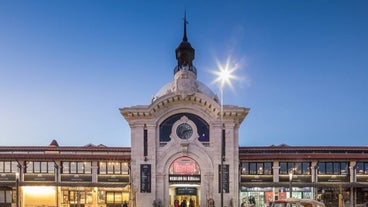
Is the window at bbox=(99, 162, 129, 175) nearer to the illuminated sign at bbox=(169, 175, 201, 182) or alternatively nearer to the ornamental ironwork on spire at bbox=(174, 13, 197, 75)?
the illuminated sign at bbox=(169, 175, 201, 182)

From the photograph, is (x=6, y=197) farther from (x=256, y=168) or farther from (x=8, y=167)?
(x=256, y=168)

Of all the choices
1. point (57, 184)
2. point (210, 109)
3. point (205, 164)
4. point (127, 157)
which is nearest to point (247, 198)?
point (205, 164)

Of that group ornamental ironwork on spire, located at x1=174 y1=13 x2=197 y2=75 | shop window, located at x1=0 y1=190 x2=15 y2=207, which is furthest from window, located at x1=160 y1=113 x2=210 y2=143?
shop window, located at x1=0 y1=190 x2=15 y2=207

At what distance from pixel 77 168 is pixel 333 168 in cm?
3221

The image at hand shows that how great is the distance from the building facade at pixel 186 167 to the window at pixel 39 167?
119mm

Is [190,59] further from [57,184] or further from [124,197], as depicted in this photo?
[57,184]

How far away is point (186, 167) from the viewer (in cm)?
4494

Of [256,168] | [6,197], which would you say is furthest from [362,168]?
[6,197]

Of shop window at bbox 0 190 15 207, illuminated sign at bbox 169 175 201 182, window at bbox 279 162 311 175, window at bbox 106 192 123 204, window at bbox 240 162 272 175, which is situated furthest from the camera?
window at bbox 106 192 123 204

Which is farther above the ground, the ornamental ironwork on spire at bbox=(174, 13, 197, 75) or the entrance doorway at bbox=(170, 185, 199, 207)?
the ornamental ironwork on spire at bbox=(174, 13, 197, 75)

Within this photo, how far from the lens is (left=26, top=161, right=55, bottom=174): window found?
4722cm

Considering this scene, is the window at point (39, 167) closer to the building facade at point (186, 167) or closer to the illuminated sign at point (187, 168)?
the building facade at point (186, 167)

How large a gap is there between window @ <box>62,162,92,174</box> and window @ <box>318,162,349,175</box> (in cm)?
2909

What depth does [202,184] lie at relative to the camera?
44531 mm
